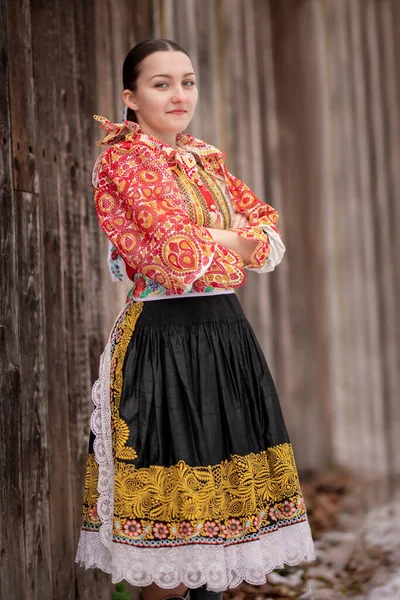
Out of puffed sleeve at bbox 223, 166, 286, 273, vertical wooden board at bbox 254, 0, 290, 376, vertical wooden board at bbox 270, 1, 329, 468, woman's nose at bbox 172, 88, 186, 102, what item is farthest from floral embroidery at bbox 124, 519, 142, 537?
vertical wooden board at bbox 270, 1, 329, 468

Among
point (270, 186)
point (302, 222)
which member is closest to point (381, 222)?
point (302, 222)

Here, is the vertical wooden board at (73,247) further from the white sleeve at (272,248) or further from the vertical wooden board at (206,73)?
the vertical wooden board at (206,73)

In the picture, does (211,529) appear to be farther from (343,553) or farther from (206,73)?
(206,73)

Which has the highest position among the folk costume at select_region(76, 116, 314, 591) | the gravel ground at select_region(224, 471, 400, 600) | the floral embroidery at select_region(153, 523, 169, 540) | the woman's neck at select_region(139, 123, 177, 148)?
the woman's neck at select_region(139, 123, 177, 148)

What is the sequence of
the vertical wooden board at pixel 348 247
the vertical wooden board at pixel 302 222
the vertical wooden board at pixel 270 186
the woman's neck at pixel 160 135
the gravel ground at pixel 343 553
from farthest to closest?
the vertical wooden board at pixel 348 247
the vertical wooden board at pixel 302 222
the vertical wooden board at pixel 270 186
the gravel ground at pixel 343 553
the woman's neck at pixel 160 135

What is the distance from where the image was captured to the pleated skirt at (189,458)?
195 centimetres

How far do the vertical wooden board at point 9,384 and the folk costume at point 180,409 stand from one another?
229mm

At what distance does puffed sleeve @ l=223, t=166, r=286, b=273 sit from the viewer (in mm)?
2105

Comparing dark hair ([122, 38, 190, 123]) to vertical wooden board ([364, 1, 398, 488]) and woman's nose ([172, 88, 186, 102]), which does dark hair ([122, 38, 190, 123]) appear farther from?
vertical wooden board ([364, 1, 398, 488])

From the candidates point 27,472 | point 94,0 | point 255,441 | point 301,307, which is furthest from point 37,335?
point 301,307

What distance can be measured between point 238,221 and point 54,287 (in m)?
0.74

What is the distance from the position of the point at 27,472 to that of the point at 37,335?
45cm

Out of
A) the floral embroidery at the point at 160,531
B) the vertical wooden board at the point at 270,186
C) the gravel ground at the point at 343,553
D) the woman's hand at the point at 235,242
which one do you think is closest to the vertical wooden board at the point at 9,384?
the floral embroidery at the point at 160,531

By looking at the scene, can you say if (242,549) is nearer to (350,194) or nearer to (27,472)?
(27,472)
